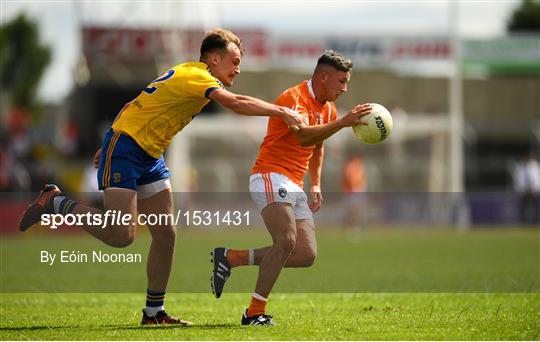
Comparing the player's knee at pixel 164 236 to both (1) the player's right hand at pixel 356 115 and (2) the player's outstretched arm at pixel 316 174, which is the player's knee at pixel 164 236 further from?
(1) the player's right hand at pixel 356 115

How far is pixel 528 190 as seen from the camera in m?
34.8

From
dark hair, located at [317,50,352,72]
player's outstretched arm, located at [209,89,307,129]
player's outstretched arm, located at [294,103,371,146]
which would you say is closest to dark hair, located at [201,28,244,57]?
player's outstretched arm, located at [209,89,307,129]

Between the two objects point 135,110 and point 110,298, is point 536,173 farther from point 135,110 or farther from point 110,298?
point 135,110

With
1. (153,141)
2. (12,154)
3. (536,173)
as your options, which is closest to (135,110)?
(153,141)

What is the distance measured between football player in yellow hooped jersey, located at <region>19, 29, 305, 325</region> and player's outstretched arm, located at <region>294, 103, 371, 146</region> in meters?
0.12

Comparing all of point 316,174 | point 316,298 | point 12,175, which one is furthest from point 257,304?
point 12,175

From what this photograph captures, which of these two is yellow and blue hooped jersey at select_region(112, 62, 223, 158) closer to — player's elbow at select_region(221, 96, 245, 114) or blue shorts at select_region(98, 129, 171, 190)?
blue shorts at select_region(98, 129, 171, 190)

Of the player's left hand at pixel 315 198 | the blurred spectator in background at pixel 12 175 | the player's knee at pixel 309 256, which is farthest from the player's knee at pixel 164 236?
the blurred spectator in background at pixel 12 175

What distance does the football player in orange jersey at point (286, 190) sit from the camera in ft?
29.3

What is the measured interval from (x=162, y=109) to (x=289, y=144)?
1.22 m

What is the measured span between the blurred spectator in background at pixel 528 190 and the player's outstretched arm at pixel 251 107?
27.4m

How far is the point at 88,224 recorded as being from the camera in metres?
8.88

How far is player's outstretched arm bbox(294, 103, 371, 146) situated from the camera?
8.66 m

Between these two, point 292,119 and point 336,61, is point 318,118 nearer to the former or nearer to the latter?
point 336,61
